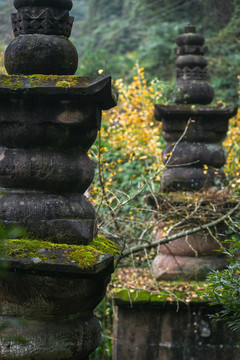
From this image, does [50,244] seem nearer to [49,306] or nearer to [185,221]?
[49,306]

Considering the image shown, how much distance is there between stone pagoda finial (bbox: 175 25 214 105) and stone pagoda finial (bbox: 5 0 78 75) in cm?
335

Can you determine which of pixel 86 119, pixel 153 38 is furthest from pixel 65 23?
pixel 153 38

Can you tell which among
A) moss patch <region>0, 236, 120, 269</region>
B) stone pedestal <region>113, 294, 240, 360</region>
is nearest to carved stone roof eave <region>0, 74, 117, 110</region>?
moss patch <region>0, 236, 120, 269</region>

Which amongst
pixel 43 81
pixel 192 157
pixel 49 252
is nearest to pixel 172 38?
pixel 192 157

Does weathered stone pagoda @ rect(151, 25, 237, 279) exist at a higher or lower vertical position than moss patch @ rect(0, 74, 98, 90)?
lower

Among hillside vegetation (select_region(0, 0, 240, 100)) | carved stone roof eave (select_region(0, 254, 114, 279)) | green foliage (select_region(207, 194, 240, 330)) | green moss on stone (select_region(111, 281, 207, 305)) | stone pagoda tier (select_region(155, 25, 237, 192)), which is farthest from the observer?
hillside vegetation (select_region(0, 0, 240, 100))

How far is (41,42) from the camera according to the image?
330 cm

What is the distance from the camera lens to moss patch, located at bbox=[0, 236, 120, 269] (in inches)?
117

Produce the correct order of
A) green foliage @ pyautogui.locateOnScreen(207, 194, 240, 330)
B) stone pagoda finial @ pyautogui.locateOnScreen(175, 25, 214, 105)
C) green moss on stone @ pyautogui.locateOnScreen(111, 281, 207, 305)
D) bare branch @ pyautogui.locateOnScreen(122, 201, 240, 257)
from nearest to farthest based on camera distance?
green foliage @ pyautogui.locateOnScreen(207, 194, 240, 330), green moss on stone @ pyautogui.locateOnScreen(111, 281, 207, 305), bare branch @ pyautogui.locateOnScreen(122, 201, 240, 257), stone pagoda finial @ pyautogui.locateOnScreen(175, 25, 214, 105)

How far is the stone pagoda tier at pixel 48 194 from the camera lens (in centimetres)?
303

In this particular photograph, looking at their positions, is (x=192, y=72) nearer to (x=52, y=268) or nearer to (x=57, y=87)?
(x=57, y=87)

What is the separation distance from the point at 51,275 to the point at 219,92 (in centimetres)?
1275

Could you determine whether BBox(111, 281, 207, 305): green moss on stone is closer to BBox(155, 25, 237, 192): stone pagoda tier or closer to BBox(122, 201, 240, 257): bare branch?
BBox(122, 201, 240, 257): bare branch

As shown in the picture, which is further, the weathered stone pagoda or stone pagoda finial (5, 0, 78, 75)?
the weathered stone pagoda
